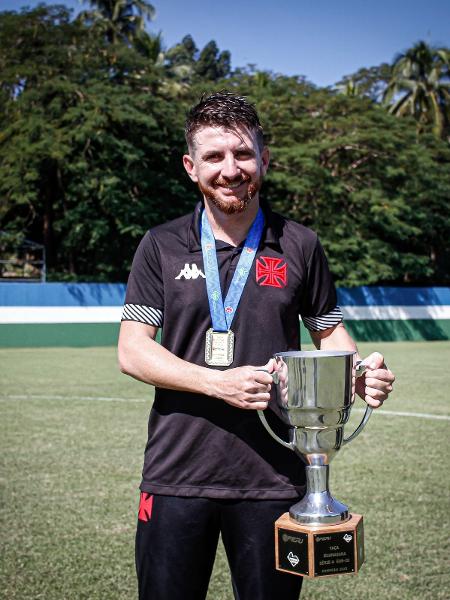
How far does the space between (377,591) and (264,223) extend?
253cm

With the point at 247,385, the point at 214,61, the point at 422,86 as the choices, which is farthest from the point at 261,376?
the point at 214,61

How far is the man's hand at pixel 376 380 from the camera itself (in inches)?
83.1

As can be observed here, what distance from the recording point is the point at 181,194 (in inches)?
982

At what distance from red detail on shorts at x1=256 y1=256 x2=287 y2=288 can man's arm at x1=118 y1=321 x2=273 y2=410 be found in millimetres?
365

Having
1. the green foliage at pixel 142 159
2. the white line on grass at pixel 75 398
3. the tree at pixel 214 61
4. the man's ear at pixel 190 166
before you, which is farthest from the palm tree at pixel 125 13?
the man's ear at pixel 190 166

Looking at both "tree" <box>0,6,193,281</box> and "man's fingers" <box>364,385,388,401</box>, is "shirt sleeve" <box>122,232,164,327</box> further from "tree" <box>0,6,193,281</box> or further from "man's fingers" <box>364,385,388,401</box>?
"tree" <box>0,6,193,281</box>

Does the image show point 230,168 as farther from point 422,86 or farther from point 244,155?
point 422,86

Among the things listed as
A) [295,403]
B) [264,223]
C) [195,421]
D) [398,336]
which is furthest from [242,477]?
[398,336]

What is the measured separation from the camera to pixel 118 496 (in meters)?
5.76

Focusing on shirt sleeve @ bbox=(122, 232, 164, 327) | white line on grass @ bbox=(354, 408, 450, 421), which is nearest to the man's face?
shirt sleeve @ bbox=(122, 232, 164, 327)

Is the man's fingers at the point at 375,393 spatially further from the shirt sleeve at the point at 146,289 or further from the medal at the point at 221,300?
the shirt sleeve at the point at 146,289

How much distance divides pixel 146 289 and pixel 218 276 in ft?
0.74

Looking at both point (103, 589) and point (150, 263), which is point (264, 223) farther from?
point (103, 589)

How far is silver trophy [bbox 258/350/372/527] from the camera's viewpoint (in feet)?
6.47
